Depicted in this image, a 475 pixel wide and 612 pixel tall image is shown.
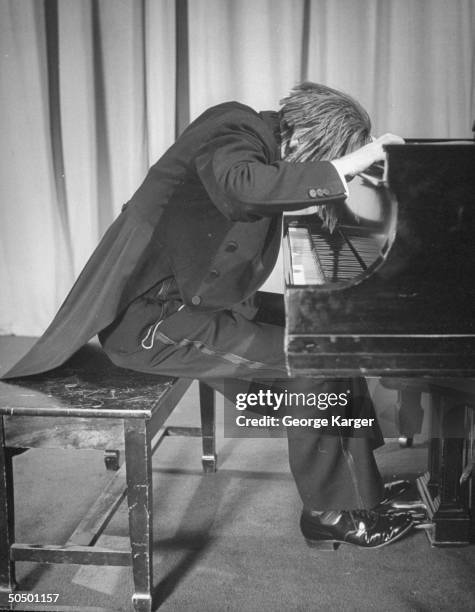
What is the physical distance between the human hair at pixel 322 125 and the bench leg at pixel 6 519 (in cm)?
92

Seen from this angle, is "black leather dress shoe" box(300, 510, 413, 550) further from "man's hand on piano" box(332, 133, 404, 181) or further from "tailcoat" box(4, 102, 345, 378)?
"man's hand on piano" box(332, 133, 404, 181)

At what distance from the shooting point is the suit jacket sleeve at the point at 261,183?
4.15 feet

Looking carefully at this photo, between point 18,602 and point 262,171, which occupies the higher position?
point 262,171

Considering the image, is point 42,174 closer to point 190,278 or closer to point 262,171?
point 190,278

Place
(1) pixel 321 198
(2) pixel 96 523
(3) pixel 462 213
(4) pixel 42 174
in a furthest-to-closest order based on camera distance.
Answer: (4) pixel 42 174 → (2) pixel 96 523 → (1) pixel 321 198 → (3) pixel 462 213

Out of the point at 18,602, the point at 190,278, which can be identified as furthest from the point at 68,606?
the point at 190,278

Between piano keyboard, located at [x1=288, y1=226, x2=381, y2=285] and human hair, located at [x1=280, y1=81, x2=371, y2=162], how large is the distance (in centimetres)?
24

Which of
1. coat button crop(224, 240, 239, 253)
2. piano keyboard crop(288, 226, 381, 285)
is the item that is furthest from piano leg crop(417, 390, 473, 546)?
coat button crop(224, 240, 239, 253)

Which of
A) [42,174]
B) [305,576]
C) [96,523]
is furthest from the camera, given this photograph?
[42,174]

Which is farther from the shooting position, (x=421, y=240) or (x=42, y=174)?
(x=42, y=174)

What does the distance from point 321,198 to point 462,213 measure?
264 millimetres

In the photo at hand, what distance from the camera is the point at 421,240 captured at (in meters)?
1.14

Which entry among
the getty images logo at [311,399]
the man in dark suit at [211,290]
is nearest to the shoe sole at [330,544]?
the man in dark suit at [211,290]

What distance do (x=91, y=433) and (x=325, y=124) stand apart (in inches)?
34.0
